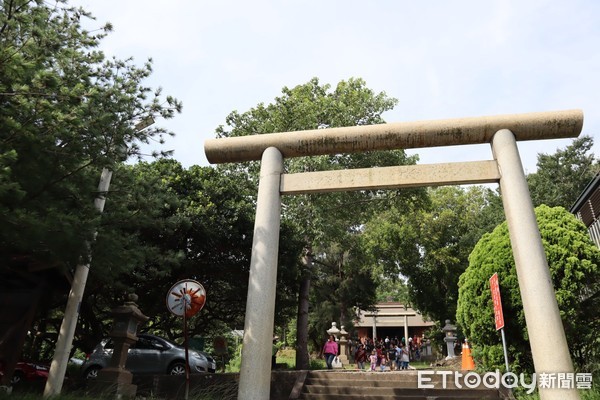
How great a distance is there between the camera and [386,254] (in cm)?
2666

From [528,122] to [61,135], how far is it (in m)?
6.31

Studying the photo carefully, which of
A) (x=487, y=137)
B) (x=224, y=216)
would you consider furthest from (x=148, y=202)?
(x=224, y=216)

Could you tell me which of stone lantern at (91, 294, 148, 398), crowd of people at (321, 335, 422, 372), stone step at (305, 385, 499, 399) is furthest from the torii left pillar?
crowd of people at (321, 335, 422, 372)

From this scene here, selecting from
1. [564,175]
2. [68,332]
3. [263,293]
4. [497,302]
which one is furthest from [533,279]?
[564,175]

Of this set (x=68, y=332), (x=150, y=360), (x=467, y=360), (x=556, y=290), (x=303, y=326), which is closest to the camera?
(x=68, y=332)

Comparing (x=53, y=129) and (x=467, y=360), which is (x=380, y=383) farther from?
(x=53, y=129)

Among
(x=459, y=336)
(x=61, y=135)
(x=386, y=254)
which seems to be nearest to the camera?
(x=61, y=135)

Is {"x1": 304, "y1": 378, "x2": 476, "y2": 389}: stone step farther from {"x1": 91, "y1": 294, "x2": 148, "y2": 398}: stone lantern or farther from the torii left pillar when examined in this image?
the torii left pillar

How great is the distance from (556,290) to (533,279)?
147 inches

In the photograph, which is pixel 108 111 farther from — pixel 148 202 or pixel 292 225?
pixel 292 225

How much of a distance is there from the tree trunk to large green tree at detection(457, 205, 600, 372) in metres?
7.46

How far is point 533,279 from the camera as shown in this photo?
536 centimetres

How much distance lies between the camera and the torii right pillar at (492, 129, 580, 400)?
5.05 metres

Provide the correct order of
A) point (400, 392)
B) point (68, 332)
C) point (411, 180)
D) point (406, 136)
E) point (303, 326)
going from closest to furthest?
point (411, 180)
point (406, 136)
point (68, 332)
point (400, 392)
point (303, 326)
